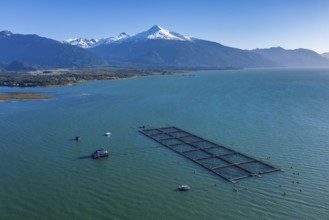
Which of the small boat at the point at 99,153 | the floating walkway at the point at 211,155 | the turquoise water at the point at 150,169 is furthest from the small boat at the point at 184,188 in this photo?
the small boat at the point at 99,153

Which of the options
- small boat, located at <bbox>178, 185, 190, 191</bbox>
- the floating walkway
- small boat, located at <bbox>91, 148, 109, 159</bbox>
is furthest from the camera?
small boat, located at <bbox>91, 148, 109, 159</bbox>

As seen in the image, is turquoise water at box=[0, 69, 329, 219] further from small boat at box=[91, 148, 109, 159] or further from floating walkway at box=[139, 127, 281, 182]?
floating walkway at box=[139, 127, 281, 182]

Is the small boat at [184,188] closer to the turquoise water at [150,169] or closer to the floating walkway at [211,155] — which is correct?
the turquoise water at [150,169]

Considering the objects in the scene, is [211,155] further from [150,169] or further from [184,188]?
[184,188]

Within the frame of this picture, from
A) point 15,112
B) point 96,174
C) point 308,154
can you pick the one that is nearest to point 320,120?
point 308,154

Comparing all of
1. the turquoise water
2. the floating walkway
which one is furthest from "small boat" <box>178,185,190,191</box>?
the floating walkway

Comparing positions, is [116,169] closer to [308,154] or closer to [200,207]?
[200,207]

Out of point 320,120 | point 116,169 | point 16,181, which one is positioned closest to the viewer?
point 16,181
